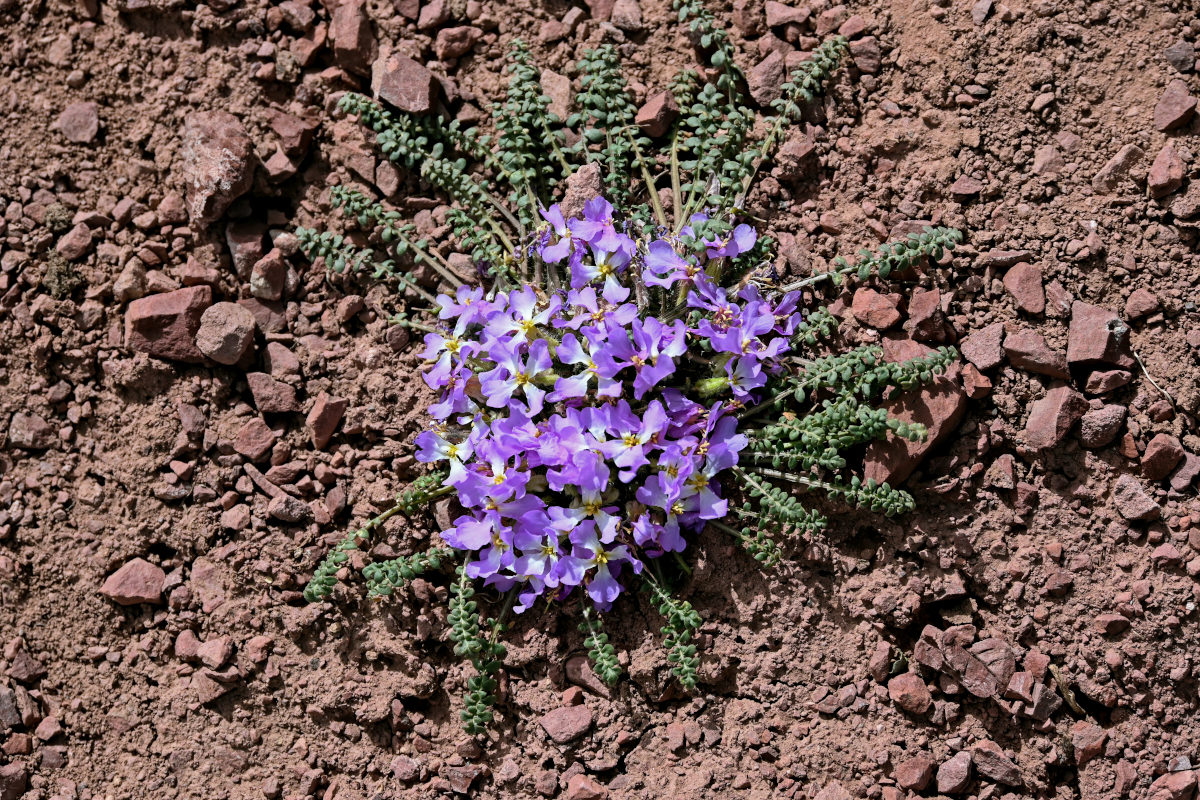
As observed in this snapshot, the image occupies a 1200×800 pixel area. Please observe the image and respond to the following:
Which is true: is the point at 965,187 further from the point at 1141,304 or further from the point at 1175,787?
the point at 1175,787

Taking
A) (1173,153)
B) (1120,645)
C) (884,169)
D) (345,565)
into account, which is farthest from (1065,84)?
(345,565)

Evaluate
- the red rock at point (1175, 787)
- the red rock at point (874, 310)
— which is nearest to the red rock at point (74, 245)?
the red rock at point (874, 310)

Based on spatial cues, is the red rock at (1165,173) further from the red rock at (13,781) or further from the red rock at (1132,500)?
the red rock at (13,781)

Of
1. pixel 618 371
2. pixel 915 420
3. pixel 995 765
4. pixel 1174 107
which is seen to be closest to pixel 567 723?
pixel 618 371

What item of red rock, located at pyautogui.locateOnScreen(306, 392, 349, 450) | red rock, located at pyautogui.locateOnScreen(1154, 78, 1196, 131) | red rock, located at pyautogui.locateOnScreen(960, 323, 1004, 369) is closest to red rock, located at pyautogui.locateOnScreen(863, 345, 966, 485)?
red rock, located at pyautogui.locateOnScreen(960, 323, 1004, 369)

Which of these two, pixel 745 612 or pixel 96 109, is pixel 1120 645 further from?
pixel 96 109

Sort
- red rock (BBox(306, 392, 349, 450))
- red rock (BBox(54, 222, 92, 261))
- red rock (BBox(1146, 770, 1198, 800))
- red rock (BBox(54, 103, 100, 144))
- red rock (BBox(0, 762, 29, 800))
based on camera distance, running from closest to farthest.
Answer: red rock (BBox(1146, 770, 1198, 800)) < red rock (BBox(0, 762, 29, 800)) < red rock (BBox(306, 392, 349, 450)) < red rock (BBox(54, 222, 92, 261)) < red rock (BBox(54, 103, 100, 144))

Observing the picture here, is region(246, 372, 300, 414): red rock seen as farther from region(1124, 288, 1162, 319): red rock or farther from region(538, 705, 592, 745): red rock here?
region(1124, 288, 1162, 319): red rock
